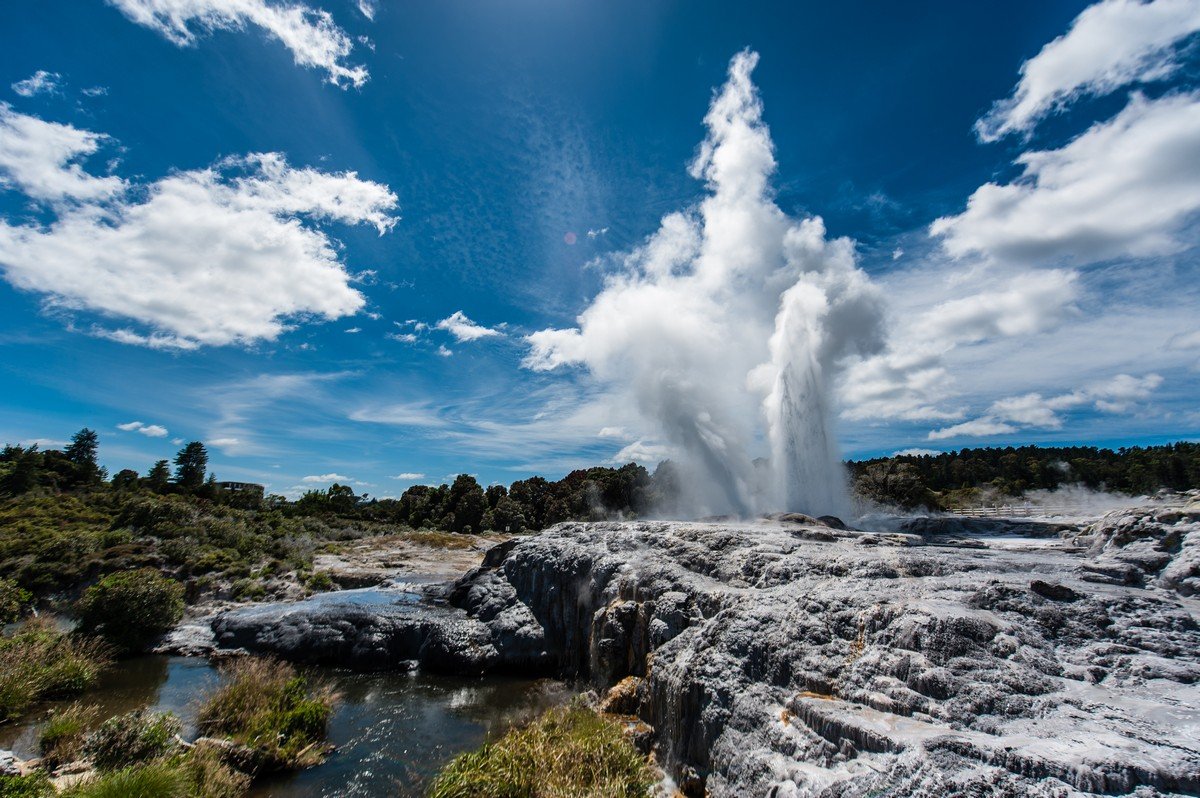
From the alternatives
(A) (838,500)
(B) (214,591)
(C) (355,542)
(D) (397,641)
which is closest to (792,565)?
(D) (397,641)

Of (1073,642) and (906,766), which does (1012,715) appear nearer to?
(906,766)

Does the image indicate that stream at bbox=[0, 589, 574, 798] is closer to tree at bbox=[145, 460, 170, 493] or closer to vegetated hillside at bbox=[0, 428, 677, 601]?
vegetated hillside at bbox=[0, 428, 677, 601]

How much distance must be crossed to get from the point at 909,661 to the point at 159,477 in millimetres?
107118

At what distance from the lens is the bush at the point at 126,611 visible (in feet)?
78.5

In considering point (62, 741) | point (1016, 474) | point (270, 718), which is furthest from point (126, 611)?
point (1016, 474)

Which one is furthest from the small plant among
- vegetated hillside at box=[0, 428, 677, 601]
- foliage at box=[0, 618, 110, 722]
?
vegetated hillside at box=[0, 428, 677, 601]

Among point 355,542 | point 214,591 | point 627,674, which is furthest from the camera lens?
point 355,542

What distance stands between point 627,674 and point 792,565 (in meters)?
6.57

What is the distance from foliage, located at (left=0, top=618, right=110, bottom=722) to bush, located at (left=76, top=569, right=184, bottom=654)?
2.12 meters

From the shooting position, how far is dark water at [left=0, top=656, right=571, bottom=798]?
13.6 metres

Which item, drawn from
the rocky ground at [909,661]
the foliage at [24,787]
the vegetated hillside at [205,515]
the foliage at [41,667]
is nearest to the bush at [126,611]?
the foliage at [41,667]

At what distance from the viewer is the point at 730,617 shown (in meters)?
13.0

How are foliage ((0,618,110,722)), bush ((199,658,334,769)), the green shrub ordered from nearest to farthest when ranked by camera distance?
the green shrub, bush ((199,658,334,769)), foliage ((0,618,110,722))

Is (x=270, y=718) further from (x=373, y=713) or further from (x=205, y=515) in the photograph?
(x=205, y=515)
